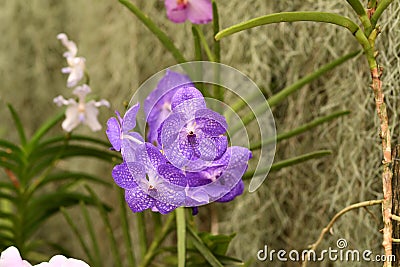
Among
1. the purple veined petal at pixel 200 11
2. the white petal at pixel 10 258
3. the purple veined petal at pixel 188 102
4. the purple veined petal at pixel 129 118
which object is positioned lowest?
the white petal at pixel 10 258

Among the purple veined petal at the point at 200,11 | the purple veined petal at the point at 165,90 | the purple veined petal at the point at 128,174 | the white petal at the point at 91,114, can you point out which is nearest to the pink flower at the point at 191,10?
the purple veined petal at the point at 200,11

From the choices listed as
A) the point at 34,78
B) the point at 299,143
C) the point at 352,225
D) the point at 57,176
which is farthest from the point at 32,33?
the point at 352,225

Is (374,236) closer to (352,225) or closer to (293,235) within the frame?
(352,225)

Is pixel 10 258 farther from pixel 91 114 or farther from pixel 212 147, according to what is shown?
pixel 91 114

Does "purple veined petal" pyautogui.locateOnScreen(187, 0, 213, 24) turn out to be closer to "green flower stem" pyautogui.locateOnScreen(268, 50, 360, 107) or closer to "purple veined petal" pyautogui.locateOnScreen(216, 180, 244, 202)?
"green flower stem" pyautogui.locateOnScreen(268, 50, 360, 107)

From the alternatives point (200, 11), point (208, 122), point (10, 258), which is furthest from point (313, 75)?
point (10, 258)

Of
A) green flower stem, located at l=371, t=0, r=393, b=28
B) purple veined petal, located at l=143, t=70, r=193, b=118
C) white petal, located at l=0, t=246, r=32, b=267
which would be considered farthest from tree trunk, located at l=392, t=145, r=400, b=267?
white petal, located at l=0, t=246, r=32, b=267

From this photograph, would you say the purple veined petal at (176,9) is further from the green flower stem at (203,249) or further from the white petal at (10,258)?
the white petal at (10,258)
